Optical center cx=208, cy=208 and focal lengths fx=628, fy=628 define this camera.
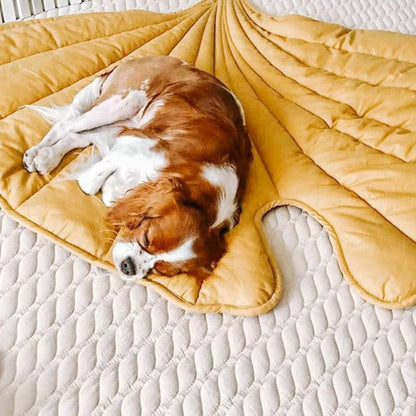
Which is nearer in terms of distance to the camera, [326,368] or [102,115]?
[326,368]

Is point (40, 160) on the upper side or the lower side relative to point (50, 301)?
upper

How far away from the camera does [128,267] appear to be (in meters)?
1.72

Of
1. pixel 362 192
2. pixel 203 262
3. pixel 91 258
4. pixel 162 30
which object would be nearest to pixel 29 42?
pixel 162 30

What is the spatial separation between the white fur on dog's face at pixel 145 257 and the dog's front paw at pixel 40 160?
439 mm

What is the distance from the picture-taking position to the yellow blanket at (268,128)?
1.82 m

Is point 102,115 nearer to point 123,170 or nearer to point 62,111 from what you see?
point 62,111

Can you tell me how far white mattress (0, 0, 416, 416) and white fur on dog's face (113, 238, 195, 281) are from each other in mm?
53

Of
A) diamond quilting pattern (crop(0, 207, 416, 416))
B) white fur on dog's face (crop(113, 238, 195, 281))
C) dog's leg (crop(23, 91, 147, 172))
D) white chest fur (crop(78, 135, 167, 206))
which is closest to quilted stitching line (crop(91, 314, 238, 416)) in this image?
diamond quilting pattern (crop(0, 207, 416, 416))

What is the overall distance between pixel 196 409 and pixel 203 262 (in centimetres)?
42

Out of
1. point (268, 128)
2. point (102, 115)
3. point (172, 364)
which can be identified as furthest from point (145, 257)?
point (268, 128)

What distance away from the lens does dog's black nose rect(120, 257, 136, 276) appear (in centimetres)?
172

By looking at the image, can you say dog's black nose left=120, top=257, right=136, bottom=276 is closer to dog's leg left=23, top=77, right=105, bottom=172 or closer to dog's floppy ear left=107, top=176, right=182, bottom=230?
dog's floppy ear left=107, top=176, right=182, bottom=230

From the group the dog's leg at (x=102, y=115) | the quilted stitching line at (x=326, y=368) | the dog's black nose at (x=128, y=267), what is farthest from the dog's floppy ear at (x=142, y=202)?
the quilted stitching line at (x=326, y=368)

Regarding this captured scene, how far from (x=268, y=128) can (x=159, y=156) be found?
20.1 inches
